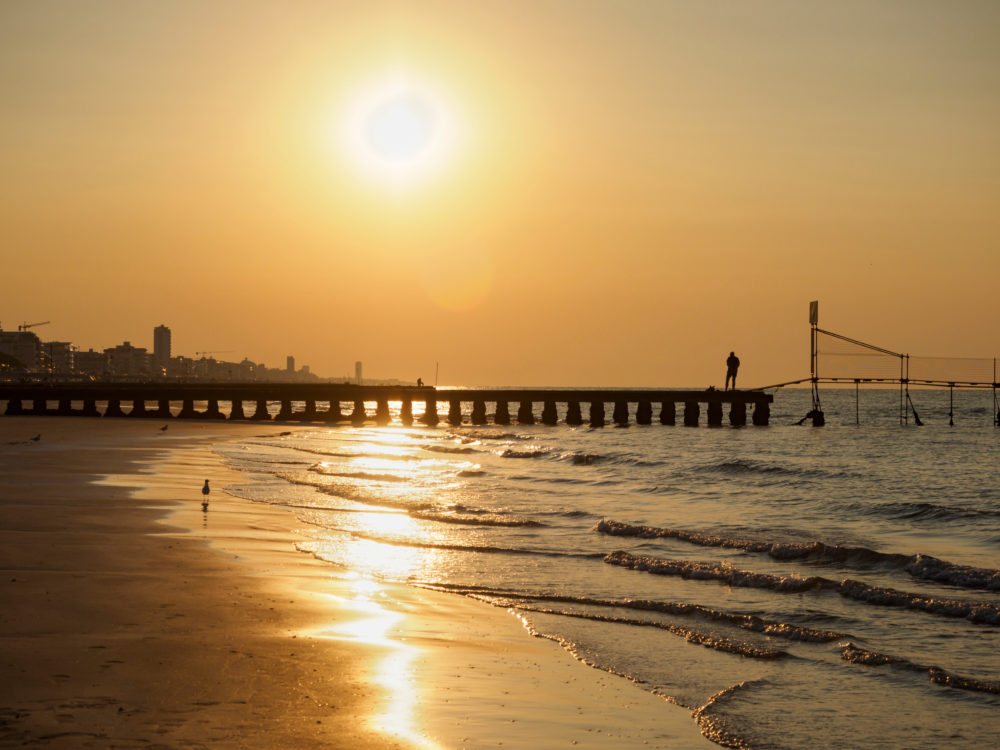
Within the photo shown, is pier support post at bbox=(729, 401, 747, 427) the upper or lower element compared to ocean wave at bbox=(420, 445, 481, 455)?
upper

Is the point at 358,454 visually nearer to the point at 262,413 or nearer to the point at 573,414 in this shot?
the point at 573,414

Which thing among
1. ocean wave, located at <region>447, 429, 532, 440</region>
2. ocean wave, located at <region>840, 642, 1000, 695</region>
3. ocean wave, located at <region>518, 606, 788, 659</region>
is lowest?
ocean wave, located at <region>518, 606, 788, 659</region>

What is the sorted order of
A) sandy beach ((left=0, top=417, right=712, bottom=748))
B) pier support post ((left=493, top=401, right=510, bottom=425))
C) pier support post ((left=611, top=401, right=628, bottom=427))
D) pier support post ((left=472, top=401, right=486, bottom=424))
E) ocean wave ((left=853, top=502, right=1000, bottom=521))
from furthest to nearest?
pier support post ((left=493, top=401, right=510, bottom=425)) → pier support post ((left=472, top=401, right=486, bottom=424)) → pier support post ((left=611, top=401, right=628, bottom=427)) → ocean wave ((left=853, top=502, right=1000, bottom=521)) → sandy beach ((left=0, top=417, right=712, bottom=748))

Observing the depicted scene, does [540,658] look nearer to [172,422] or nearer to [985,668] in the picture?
[985,668]

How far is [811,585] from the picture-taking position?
12.7 m

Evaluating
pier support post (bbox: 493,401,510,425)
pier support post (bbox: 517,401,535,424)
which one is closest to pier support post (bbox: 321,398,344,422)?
pier support post (bbox: 493,401,510,425)

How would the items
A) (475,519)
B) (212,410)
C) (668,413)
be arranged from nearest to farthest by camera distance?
(475,519), (668,413), (212,410)

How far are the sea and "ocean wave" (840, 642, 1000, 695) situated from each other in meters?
0.02

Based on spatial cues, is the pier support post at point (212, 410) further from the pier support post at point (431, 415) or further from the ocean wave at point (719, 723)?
the ocean wave at point (719, 723)

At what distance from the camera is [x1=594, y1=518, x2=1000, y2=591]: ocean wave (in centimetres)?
1321

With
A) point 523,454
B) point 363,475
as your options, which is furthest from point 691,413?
point 363,475

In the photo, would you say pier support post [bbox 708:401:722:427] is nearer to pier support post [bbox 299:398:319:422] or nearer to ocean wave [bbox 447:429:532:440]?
ocean wave [bbox 447:429:532:440]

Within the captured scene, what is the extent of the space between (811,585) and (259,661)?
770cm

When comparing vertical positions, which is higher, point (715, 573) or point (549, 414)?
point (549, 414)
